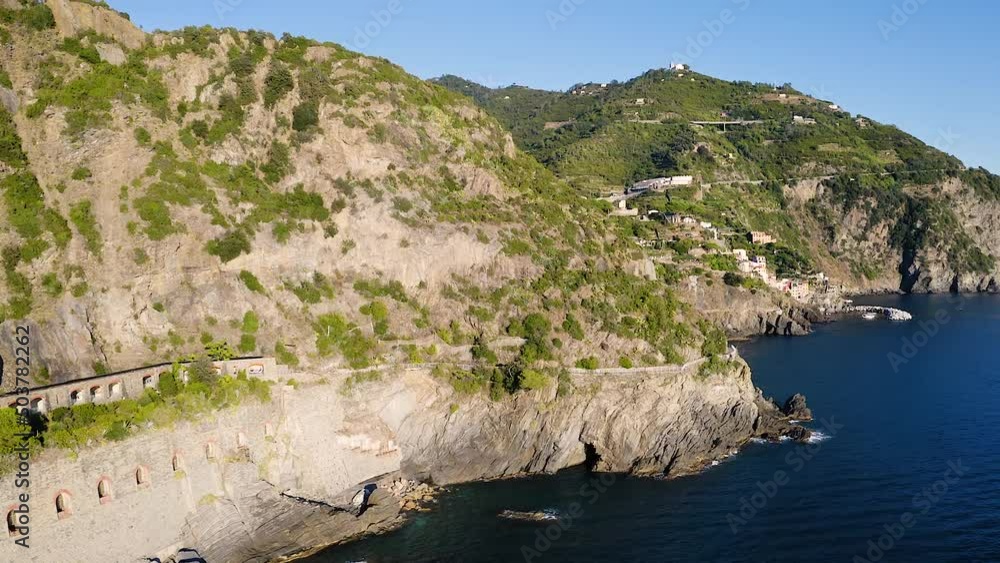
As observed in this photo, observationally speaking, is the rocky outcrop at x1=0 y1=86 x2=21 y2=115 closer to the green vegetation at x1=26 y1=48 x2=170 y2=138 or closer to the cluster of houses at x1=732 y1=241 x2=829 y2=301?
the green vegetation at x1=26 y1=48 x2=170 y2=138

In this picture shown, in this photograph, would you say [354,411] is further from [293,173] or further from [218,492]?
[293,173]

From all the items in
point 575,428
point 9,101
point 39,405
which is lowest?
point 575,428

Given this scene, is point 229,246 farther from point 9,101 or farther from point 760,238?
point 760,238

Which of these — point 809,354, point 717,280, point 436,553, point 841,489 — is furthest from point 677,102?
point 436,553

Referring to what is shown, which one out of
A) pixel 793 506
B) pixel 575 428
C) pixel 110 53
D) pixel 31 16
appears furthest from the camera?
pixel 575 428

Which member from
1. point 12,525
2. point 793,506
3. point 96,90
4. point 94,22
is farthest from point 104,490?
point 793,506

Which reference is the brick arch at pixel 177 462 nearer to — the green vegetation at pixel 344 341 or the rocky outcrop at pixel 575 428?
the green vegetation at pixel 344 341

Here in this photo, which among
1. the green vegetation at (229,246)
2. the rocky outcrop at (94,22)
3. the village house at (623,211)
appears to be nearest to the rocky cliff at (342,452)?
the green vegetation at (229,246)
